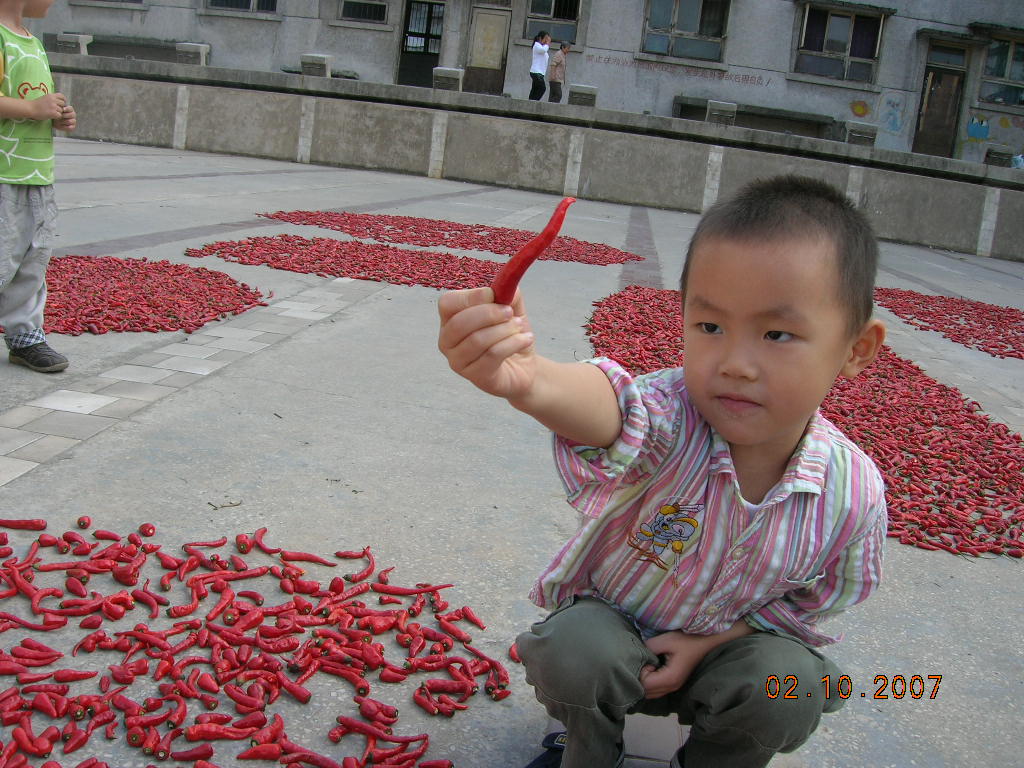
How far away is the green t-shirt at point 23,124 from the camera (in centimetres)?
423

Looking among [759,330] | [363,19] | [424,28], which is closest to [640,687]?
[759,330]

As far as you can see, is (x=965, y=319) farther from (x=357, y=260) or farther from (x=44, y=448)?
(x=44, y=448)

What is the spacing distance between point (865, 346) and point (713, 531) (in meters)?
0.49

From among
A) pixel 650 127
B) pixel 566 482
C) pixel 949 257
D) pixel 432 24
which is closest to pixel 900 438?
pixel 566 482

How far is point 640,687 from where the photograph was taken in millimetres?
1915

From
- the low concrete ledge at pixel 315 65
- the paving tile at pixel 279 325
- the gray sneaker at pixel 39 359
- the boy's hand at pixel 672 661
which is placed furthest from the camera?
the low concrete ledge at pixel 315 65

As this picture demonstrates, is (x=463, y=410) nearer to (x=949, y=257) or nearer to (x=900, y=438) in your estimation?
(x=900, y=438)

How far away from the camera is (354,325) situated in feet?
20.3

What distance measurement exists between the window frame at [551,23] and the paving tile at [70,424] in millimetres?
28272

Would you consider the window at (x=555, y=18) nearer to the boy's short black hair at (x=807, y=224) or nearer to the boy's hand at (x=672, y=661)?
the boy's short black hair at (x=807, y=224)

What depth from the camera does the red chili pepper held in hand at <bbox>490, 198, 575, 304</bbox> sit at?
1330 mm

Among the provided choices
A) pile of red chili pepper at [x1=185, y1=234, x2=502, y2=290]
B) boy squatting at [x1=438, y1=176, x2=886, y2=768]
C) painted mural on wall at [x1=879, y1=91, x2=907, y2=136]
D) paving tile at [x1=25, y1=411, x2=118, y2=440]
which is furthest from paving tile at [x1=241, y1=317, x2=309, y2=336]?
painted mural on wall at [x1=879, y1=91, x2=907, y2=136]

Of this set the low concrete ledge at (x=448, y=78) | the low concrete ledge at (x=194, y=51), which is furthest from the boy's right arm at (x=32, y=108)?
the low concrete ledge at (x=194, y=51)

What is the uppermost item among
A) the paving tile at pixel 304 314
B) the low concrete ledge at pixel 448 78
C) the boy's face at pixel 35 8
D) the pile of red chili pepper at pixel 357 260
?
the low concrete ledge at pixel 448 78
